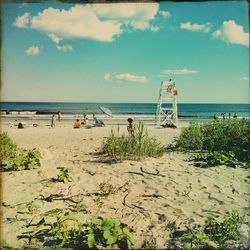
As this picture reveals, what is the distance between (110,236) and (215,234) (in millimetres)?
1211

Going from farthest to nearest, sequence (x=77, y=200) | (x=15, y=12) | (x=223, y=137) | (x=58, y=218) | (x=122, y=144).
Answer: (x=223, y=137) → (x=122, y=144) → (x=77, y=200) → (x=58, y=218) → (x=15, y=12)

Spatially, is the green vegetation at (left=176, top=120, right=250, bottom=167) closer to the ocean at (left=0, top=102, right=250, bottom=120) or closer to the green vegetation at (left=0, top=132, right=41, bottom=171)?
the green vegetation at (left=0, top=132, right=41, bottom=171)

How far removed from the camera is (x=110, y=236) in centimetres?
364

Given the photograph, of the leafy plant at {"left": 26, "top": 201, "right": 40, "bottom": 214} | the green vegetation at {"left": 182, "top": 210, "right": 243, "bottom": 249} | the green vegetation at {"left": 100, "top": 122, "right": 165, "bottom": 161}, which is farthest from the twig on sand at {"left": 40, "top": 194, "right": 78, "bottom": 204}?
the green vegetation at {"left": 100, "top": 122, "right": 165, "bottom": 161}

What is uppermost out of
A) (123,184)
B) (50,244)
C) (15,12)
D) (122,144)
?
(15,12)

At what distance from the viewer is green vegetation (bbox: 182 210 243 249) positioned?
367 cm

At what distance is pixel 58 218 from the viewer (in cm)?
420

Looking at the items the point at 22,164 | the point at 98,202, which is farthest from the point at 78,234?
the point at 22,164

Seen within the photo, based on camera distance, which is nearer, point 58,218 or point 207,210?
point 58,218

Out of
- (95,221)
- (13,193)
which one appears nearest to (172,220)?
(95,221)

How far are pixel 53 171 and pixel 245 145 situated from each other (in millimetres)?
4450

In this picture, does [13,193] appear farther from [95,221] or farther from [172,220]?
[172,220]

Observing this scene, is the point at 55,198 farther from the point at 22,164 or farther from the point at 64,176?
the point at 22,164

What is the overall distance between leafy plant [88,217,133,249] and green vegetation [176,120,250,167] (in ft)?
11.6
